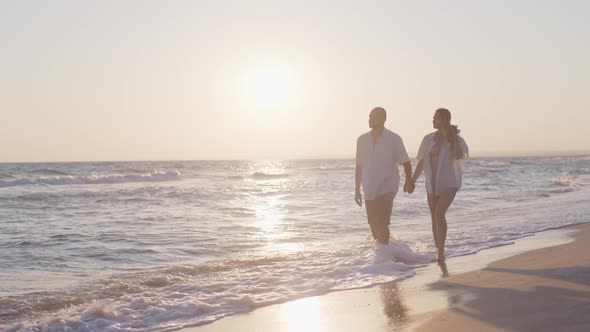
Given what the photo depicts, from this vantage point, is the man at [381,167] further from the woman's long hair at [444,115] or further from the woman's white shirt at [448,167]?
the woman's long hair at [444,115]

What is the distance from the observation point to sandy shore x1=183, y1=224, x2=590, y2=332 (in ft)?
12.9

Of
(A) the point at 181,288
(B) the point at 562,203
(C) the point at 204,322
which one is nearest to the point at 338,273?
(A) the point at 181,288

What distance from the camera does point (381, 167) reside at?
7129mm

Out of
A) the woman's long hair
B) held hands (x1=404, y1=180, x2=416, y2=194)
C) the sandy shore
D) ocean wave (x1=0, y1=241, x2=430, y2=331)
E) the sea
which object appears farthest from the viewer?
held hands (x1=404, y1=180, x2=416, y2=194)

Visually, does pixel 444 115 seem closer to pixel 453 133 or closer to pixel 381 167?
pixel 453 133

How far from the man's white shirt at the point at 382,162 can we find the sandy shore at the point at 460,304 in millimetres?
1122

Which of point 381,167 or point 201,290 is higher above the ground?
point 381,167

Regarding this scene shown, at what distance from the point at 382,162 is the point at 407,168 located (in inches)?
11.5

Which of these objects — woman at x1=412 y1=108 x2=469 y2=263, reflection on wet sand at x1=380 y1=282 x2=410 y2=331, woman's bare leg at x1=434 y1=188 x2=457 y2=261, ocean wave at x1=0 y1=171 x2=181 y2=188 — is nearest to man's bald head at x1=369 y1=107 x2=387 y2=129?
woman at x1=412 y1=108 x2=469 y2=263

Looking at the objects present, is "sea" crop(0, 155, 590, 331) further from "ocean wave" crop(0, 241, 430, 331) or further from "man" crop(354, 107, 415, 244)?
"man" crop(354, 107, 415, 244)

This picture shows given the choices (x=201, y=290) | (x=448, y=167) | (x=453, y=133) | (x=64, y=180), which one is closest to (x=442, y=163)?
(x=448, y=167)

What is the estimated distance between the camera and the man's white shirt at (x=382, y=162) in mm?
7129

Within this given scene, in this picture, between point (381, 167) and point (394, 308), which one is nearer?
point (394, 308)

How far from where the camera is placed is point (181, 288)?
603 cm
